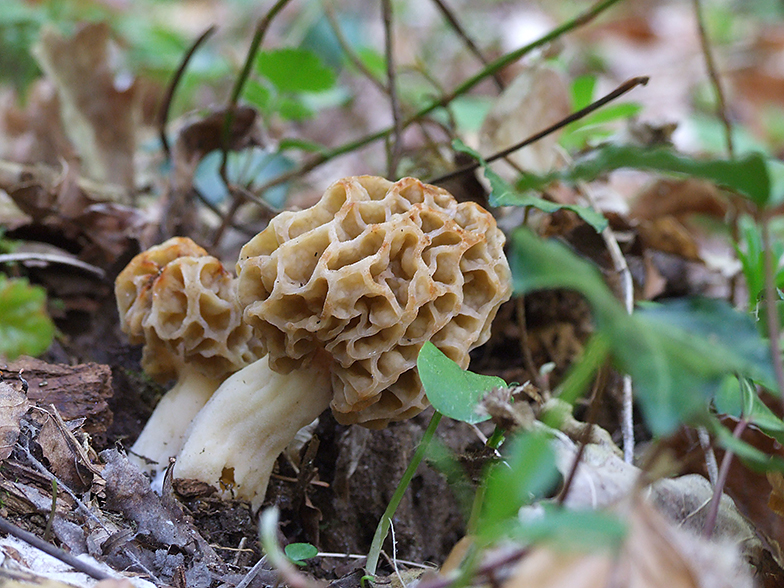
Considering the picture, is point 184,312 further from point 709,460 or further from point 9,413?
point 709,460

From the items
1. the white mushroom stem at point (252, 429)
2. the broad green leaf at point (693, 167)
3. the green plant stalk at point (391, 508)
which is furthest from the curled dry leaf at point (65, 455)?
the broad green leaf at point (693, 167)

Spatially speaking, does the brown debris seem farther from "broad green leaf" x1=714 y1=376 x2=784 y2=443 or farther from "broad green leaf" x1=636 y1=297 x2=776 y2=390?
"broad green leaf" x1=714 y1=376 x2=784 y2=443

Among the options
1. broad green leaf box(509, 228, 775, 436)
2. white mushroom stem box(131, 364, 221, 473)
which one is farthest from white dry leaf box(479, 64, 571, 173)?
broad green leaf box(509, 228, 775, 436)

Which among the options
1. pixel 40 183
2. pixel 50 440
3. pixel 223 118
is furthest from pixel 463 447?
pixel 40 183

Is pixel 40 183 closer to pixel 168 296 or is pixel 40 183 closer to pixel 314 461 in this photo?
pixel 168 296

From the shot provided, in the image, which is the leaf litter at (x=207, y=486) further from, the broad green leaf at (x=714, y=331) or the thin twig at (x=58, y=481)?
the broad green leaf at (x=714, y=331)

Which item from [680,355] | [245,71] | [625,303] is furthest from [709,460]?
[245,71]
